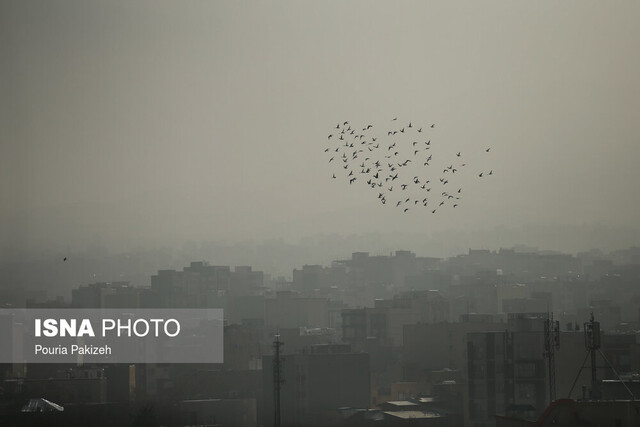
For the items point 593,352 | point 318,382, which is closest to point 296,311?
point 318,382

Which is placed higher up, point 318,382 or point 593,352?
point 593,352

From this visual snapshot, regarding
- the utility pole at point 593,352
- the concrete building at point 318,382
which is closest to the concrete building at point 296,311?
the concrete building at point 318,382

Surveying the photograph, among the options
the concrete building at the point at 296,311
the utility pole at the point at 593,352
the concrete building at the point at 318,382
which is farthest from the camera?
the concrete building at the point at 296,311

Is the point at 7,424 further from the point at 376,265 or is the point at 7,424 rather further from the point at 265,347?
the point at 376,265

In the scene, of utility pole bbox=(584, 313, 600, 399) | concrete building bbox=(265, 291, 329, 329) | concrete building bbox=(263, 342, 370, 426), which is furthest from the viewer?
concrete building bbox=(265, 291, 329, 329)

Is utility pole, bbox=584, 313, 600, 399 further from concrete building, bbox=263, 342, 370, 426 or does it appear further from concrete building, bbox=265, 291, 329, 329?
concrete building, bbox=265, 291, 329, 329

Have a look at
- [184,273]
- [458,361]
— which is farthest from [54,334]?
[184,273]

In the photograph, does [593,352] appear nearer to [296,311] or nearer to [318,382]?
[318,382]

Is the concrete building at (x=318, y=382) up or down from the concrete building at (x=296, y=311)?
down

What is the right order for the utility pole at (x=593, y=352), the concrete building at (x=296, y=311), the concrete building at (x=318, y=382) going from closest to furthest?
the utility pole at (x=593, y=352) → the concrete building at (x=318, y=382) → the concrete building at (x=296, y=311)

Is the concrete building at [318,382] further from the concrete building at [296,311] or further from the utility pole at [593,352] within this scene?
the concrete building at [296,311]

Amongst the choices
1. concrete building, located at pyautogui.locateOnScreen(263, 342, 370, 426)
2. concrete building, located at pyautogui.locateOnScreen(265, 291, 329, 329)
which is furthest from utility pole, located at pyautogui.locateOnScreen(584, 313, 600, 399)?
concrete building, located at pyautogui.locateOnScreen(265, 291, 329, 329)
